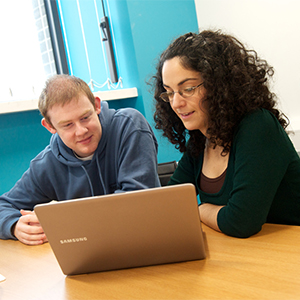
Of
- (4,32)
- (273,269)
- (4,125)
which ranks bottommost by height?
(273,269)

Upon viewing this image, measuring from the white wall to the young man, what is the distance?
54.3 inches

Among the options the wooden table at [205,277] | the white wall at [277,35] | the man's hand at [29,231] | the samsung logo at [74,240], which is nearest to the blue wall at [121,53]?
the white wall at [277,35]

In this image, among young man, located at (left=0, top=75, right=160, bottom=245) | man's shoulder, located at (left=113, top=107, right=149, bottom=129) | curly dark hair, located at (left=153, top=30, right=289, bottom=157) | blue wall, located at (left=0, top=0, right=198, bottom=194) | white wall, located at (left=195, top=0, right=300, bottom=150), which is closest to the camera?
curly dark hair, located at (left=153, top=30, right=289, bottom=157)

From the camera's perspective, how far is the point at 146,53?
2586 mm

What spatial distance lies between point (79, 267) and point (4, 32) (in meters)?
2.27

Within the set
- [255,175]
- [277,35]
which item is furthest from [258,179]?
[277,35]

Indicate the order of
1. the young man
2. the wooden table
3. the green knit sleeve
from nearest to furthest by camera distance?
the wooden table → the green knit sleeve → the young man

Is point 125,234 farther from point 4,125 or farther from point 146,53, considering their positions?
point 146,53

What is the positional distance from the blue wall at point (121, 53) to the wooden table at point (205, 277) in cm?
143

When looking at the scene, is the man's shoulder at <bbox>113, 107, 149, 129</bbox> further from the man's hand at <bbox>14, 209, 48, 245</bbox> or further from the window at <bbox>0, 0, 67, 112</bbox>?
the window at <bbox>0, 0, 67, 112</bbox>

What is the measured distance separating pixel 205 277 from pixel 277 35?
222 centimetres

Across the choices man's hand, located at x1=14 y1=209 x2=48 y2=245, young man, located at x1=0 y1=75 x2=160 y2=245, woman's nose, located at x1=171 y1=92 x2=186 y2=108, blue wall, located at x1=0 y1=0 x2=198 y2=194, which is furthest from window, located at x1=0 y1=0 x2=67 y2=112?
woman's nose, located at x1=171 y1=92 x2=186 y2=108

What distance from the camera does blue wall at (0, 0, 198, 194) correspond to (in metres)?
2.23

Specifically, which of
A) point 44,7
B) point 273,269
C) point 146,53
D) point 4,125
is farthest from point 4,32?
point 273,269
